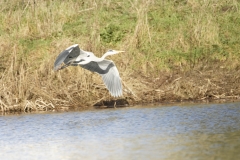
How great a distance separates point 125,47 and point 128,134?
15.3ft

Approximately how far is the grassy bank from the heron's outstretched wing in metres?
1.34

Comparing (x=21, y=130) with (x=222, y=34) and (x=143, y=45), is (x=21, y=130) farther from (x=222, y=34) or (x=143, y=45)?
(x=222, y=34)

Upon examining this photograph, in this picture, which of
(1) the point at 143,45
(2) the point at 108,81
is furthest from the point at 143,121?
(1) the point at 143,45

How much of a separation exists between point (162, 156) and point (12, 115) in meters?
5.04

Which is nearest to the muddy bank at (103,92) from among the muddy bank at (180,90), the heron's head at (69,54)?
the muddy bank at (180,90)

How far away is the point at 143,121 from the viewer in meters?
12.2

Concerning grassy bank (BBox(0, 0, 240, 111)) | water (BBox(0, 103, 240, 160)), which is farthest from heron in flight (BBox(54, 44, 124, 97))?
grassy bank (BBox(0, 0, 240, 111))

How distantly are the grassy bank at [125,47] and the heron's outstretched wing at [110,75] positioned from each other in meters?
1.34

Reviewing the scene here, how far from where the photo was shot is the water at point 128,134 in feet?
31.8

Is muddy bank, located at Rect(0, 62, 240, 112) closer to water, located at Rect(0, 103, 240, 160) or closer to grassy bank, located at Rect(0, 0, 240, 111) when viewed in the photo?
grassy bank, located at Rect(0, 0, 240, 111)

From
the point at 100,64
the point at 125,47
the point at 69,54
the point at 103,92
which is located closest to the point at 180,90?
the point at 103,92

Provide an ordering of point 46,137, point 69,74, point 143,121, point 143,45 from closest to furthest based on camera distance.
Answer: point 46,137 → point 143,121 → point 69,74 → point 143,45

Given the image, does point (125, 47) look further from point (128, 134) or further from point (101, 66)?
point (128, 134)

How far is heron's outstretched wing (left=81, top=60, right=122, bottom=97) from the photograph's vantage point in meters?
12.4
